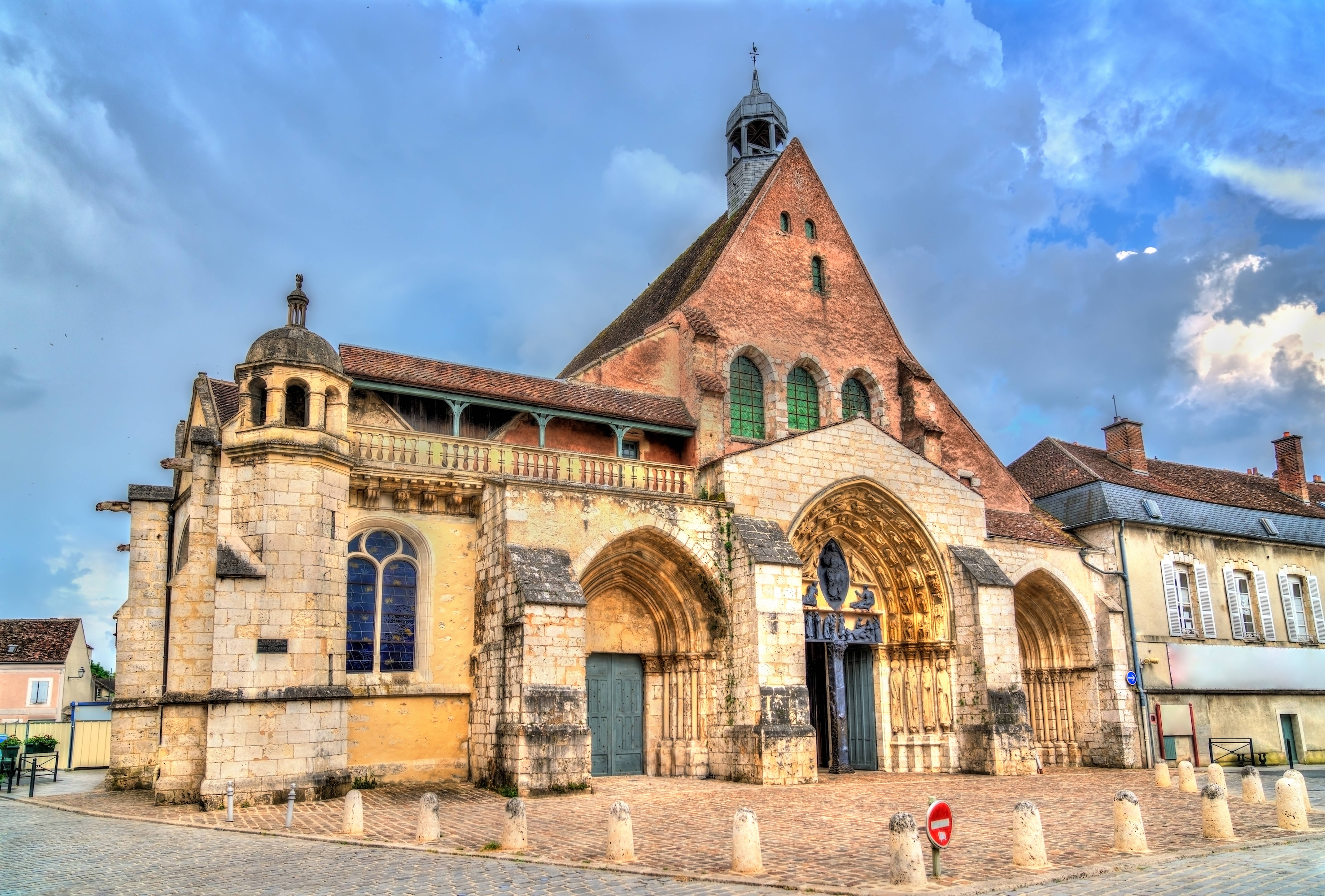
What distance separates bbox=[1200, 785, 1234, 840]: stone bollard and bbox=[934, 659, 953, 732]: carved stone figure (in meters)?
8.95

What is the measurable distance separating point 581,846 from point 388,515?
7649 mm

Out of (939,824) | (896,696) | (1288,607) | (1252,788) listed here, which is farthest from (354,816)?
(1288,607)

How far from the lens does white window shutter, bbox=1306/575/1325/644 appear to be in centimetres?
2569

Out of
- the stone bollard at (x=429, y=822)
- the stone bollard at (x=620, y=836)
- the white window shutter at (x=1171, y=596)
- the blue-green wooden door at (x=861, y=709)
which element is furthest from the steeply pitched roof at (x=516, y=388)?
the white window shutter at (x=1171, y=596)

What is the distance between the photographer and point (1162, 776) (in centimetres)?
1546

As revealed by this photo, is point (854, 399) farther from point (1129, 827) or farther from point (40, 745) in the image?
point (40, 745)

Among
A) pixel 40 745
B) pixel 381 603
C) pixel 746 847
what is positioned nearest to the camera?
pixel 746 847

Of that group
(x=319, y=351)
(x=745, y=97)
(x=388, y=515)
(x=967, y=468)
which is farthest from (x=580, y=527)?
(x=745, y=97)

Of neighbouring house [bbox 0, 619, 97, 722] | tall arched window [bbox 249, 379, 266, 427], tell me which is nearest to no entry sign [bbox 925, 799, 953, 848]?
tall arched window [bbox 249, 379, 266, 427]

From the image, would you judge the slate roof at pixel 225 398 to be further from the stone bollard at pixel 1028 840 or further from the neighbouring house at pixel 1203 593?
the neighbouring house at pixel 1203 593

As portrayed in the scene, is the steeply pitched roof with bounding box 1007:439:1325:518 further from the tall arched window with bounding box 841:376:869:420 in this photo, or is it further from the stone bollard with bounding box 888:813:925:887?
the stone bollard with bounding box 888:813:925:887

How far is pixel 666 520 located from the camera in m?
16.5

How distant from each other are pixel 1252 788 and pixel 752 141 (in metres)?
20.4

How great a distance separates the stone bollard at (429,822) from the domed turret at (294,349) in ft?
23.9
